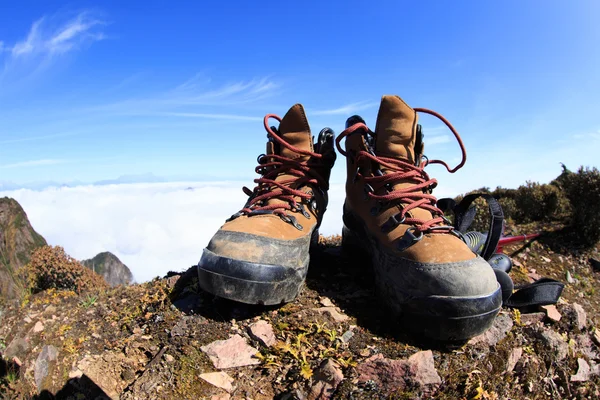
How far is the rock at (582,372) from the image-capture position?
2357 mm

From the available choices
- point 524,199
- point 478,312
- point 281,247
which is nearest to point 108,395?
point 281,247

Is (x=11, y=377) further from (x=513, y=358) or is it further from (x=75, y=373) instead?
(x=513, y=358)

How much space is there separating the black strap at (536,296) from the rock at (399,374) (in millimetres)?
1057

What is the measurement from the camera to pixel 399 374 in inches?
76.4

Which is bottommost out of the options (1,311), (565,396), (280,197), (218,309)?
(565,396)

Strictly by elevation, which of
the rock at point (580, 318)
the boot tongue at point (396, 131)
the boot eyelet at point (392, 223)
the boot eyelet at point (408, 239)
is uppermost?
the boot tongue at point (396, 131)

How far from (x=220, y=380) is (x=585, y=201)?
20.1 ft

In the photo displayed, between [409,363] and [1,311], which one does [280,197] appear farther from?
[1,311]

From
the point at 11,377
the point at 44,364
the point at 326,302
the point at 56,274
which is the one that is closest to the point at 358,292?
the point at 326,302

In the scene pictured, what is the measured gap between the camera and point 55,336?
276 cm

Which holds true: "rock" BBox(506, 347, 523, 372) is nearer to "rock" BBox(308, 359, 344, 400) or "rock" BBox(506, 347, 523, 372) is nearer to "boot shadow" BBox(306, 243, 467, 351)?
"boot shadow" BBox(306, 243, 467, 351)

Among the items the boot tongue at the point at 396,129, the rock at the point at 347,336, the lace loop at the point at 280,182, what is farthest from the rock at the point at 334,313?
the boot tongue at the point at 396,129

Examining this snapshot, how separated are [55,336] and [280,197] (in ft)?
6.39

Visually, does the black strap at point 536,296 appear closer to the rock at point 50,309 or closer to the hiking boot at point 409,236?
the hiking boot at point 409,236
